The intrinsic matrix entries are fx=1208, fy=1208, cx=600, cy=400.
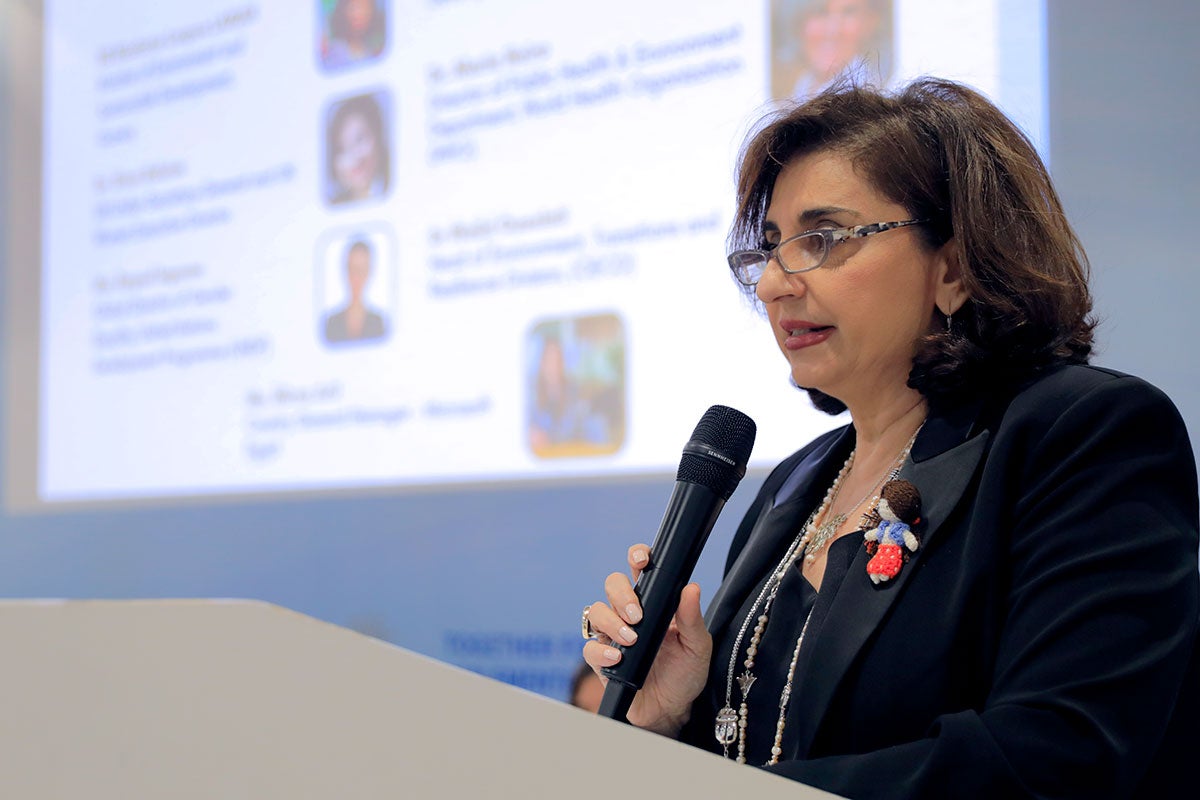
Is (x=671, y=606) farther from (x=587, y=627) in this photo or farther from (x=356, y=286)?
(x=356, y=286)

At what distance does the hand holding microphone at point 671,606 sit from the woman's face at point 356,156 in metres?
2.53

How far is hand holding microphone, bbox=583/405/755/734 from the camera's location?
129cm

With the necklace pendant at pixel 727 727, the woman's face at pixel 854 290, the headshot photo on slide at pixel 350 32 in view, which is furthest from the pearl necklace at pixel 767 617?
the headshot photo on slide at pixel 350 32

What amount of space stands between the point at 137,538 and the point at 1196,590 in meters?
3.87

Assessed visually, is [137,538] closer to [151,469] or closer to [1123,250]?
[151,469]

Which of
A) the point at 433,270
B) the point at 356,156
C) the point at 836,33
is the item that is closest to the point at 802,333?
the point at 836,33

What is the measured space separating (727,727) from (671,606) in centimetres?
23

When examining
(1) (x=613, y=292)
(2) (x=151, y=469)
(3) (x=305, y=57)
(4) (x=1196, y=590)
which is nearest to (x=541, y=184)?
(1) (x=613, y=292)

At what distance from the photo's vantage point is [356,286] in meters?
3.72

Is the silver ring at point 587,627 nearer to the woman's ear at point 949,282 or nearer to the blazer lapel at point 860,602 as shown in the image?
the blazer lapel at point 860,602

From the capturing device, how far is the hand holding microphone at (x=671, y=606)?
1.29 metres

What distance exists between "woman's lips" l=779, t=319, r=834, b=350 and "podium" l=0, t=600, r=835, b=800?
1.04 metres

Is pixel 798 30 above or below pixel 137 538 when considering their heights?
above

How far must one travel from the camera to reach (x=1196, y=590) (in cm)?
115
